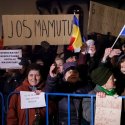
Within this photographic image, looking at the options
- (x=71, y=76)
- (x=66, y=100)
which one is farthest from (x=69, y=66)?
(x=66, y=100)

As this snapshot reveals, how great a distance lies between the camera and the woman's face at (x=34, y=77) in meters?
5.58

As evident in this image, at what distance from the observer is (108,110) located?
17.6 ft

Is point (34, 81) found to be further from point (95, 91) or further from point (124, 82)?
point (124, 82)

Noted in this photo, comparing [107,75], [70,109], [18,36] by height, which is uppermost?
[18,36]

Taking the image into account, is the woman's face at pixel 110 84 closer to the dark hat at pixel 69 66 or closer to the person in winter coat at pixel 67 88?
the person in winter coat at pixel 67 88

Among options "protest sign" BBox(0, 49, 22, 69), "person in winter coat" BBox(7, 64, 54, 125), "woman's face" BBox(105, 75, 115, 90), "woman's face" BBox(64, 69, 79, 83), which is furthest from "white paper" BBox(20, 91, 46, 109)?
"protest sign" BBox(0, 49, 22, 69)

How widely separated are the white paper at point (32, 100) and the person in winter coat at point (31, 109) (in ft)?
0.20

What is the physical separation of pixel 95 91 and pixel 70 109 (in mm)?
377

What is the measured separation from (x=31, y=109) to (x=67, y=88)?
520mm

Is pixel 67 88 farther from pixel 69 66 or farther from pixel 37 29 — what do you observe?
pixel 37 29

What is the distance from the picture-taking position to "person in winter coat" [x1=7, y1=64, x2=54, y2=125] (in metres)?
5.61

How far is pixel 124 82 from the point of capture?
597 cm

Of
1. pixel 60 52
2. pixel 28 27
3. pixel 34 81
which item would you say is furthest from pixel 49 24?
pixel 34 81

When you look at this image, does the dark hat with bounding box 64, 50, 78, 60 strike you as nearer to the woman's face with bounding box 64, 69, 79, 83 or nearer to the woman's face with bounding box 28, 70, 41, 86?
the woman's face with bounding box 64, 69, 79, 83
